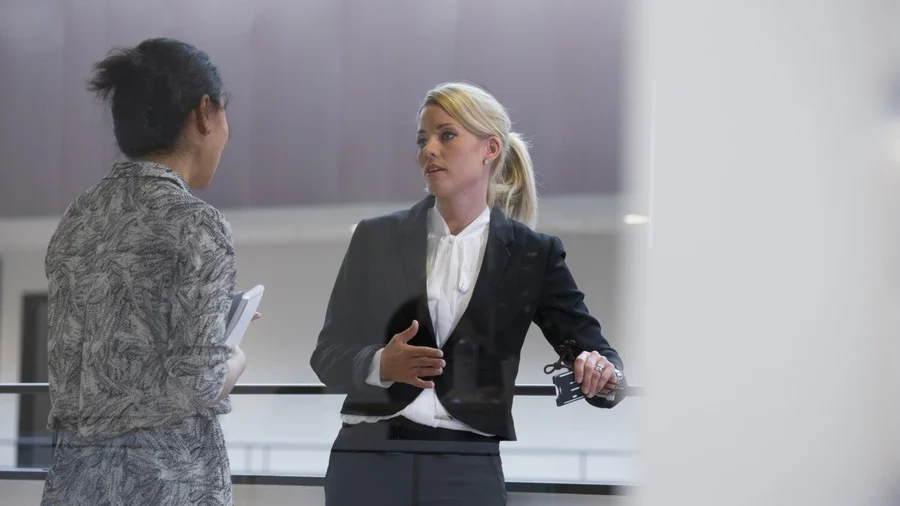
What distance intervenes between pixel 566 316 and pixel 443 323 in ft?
0.75

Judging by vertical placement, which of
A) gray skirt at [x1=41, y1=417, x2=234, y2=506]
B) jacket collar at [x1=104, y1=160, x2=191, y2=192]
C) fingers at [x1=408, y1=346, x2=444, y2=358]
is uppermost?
jacket collar at [x1=104, y1=160, x2=191, y2=192]

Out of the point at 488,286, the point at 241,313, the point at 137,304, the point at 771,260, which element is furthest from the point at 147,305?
the point at 771,260

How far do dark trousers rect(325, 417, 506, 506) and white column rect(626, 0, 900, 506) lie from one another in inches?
13.0

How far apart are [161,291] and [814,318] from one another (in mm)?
1157

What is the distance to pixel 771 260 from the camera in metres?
1.31

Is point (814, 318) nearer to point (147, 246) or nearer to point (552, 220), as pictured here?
point (552, 220)

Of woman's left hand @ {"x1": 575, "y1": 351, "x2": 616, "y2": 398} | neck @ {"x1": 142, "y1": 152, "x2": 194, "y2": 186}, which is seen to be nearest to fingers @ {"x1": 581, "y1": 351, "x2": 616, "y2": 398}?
woman's left hand @ {"x1": 575, "y1": 351, "x2": 616, "y2": 398}

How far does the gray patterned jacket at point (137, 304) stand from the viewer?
154cm

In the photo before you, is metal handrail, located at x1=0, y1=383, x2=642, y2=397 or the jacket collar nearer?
metal handrail, located at x1=0, y1=383, x2=642, y2=397

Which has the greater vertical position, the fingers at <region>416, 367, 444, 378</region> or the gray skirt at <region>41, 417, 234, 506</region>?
the fingers at <region>416, 367, 444, 378</region>

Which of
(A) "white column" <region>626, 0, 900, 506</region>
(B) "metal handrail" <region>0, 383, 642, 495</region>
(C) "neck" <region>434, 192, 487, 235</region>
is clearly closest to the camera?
(A) "white column" <region>626, 0, 900, 506</region>

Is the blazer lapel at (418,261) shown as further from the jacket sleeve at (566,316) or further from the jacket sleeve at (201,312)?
the jacket sleeve at (201,312)

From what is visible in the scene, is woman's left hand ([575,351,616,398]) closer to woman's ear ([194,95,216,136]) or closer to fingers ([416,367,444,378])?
fingers ([416,367,444,378])

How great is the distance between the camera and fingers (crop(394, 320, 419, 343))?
154cm
